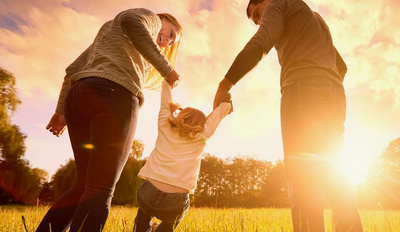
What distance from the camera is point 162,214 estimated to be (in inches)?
82.2

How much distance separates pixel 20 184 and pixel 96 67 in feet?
83.4

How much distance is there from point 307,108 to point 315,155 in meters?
0.35

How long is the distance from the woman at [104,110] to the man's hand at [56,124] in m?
0.48

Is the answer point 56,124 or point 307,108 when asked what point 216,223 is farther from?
point 56,124

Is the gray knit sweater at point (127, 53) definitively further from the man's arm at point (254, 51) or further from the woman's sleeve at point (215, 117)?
the woman's sleeve at point (215, 117)

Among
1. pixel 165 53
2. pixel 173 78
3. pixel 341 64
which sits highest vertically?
pixel 165 53

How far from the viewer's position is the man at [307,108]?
1.65 meters

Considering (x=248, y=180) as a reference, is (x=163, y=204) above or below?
below

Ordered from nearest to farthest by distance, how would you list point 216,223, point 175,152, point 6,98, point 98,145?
point 98,145
point 175,152
point 216,223
point 6,98

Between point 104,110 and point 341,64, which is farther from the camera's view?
point 341,64

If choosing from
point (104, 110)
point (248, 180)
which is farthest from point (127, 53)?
point (248, 180)

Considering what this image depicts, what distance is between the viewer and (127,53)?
1.95m

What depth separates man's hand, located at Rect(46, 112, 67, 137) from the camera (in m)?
2.35

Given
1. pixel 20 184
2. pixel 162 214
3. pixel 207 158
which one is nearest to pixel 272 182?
pixel 207 158
